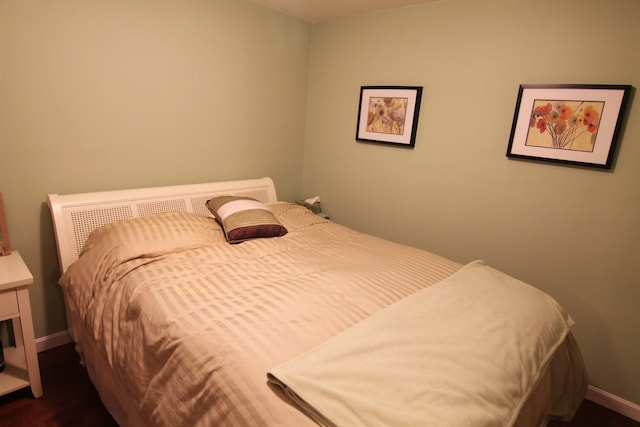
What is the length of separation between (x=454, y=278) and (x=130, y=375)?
153 cm

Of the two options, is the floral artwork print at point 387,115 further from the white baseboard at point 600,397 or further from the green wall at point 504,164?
the white baseboard at point 600,397

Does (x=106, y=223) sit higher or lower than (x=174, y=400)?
higher

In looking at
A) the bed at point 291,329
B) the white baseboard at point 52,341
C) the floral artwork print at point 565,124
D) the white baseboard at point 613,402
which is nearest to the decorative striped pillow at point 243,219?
the bed at point 291,329

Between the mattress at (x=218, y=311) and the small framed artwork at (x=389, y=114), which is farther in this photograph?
the small framed artwork at (x=389, y=114)

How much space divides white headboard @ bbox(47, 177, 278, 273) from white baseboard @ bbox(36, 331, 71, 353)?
53cm

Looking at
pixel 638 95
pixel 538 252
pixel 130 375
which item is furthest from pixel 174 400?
pixel 638 95

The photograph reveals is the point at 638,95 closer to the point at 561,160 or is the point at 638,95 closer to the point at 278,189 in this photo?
the point at 561,160

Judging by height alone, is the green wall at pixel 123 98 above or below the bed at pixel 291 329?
above

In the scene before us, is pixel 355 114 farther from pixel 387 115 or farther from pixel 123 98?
pixel 123 98

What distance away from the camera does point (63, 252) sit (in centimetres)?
196

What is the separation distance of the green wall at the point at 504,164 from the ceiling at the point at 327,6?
79 millimetres

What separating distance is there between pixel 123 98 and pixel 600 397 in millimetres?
3544

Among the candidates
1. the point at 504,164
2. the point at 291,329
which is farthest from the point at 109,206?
the point at 504,164

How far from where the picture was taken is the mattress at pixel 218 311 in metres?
1.11
